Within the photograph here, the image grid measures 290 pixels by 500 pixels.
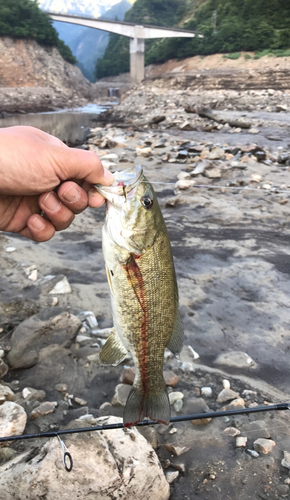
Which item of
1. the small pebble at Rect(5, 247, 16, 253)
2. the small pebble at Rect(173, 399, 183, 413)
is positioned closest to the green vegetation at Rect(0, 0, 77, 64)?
the small pebble at Rect(5, 247, 16, 253)

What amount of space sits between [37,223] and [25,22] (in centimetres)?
7722

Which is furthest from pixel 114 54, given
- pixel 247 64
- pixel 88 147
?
pixel 88 147

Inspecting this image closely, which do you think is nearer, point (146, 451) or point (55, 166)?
point (55, 166)

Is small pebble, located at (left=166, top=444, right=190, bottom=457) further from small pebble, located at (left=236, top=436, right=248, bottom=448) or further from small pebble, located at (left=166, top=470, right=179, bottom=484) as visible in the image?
small pebble, located at (left=236, top=436, right=248, bottom=448)

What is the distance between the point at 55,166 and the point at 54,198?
1.12ft

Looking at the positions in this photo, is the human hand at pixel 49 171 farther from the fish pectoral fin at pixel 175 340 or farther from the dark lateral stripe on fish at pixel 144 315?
the fish pectoral fin at pixel 175 340

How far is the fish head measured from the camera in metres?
2.21

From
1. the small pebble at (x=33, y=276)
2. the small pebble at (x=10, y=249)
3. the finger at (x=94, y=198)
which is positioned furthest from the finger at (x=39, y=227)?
the small pebble at (x=10, y=249)

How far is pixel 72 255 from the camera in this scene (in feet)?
21.9

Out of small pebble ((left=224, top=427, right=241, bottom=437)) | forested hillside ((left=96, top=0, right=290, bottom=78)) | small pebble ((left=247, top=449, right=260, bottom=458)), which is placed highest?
forested hillside ((left=96, top=0, right=290, bottom=78))

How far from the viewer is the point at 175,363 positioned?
13.4 feet

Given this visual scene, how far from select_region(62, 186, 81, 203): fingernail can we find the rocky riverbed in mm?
1664

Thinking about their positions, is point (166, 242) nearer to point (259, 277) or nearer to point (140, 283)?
point (140, 283)

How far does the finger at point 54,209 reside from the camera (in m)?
2.72
